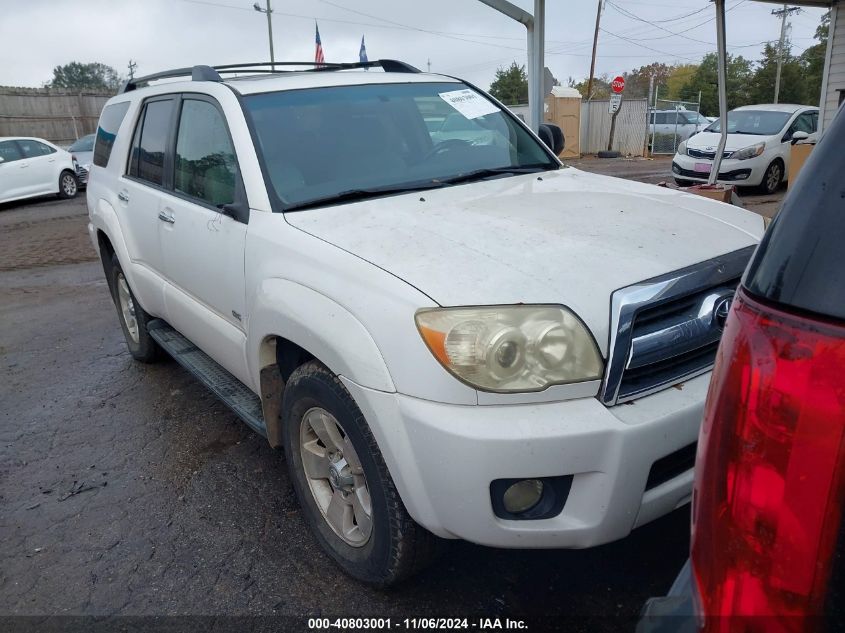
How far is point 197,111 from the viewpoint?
3.48 m

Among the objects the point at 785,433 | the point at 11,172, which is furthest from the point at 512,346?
the point at 11,172

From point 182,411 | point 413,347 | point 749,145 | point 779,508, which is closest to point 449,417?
point 413,347

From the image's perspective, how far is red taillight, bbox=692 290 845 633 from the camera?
0.98 metres

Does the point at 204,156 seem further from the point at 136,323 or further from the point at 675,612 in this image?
the point at 675,612

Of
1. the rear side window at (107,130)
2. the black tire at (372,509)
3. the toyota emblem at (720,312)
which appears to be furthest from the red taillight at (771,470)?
the rear side window at (107,130)

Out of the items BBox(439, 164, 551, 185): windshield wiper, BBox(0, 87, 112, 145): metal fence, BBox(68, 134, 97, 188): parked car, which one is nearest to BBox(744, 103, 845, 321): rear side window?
BBox(439, 164, 551, 185): windshield wiper

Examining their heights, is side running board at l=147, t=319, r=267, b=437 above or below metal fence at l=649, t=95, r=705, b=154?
below

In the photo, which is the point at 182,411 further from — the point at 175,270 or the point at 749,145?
the point at 749,145

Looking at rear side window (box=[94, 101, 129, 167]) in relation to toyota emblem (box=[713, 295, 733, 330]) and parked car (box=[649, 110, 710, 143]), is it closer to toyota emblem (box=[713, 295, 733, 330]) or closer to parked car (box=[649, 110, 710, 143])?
toyota emblem (box=[713, 295, 733, 330])

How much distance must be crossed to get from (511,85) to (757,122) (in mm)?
41423

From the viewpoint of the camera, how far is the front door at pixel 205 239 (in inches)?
117

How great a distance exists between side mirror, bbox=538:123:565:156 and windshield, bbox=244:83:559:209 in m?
0.31

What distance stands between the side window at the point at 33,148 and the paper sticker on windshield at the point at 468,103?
14.7 metres

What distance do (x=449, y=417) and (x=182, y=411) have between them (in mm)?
2757
